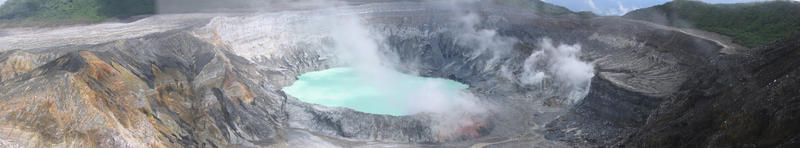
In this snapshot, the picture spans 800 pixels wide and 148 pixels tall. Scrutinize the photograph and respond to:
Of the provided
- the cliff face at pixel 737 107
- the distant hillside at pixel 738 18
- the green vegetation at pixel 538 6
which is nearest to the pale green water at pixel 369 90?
the green vegetation at pixel 538 6

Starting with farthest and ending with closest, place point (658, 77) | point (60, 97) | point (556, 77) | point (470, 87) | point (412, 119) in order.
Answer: point (470, 87)
point (556, 77)
point (412, 119)
point (658, 77)
point (60, 97)

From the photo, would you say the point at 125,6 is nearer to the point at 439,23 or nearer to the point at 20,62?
the point at 20,62

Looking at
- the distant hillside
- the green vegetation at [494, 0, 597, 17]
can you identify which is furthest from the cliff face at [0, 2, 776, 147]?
the green vegetation at [494, 0, 597, 17]

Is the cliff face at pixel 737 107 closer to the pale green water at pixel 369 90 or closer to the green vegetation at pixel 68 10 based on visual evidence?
the pale green water at pixel 369 90

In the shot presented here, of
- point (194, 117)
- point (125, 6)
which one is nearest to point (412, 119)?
point (194, 117)

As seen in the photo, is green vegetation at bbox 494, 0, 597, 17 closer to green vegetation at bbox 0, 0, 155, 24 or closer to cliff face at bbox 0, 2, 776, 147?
cliff face at bbox 0, 2, 776, 147
